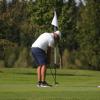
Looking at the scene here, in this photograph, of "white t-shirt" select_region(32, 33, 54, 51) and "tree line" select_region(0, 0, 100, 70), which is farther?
"tree line" select_region(0, 0, 100, 70)

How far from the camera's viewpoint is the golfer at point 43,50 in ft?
51.9

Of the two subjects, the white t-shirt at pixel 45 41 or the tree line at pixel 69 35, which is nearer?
the white t-shirt at pixel 45 41

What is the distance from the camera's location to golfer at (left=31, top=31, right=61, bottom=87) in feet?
51.9

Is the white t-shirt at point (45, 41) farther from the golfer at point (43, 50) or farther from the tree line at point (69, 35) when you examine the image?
the tree line at point (69, 35)

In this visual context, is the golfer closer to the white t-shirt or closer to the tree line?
the white t-shirt

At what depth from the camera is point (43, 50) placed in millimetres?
16141

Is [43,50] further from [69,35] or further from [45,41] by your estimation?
[69,35]

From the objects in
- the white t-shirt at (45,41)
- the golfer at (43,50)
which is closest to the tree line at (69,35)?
the golfer at (43,50)

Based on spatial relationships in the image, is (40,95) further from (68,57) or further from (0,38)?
(68,57)

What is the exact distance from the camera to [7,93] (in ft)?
41.6

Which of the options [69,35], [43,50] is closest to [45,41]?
[43,50]

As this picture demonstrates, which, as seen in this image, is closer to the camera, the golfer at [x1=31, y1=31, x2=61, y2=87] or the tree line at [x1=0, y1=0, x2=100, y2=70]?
the golfer at [x1=31, y1=31, x2=61, y2=87]

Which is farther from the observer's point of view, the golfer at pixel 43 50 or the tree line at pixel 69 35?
the tree line at pixel 69 35

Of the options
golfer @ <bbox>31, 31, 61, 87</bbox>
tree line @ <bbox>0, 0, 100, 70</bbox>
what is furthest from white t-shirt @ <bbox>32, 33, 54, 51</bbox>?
tree line @ <bbox>0, 0, 100, 70</bbox>
